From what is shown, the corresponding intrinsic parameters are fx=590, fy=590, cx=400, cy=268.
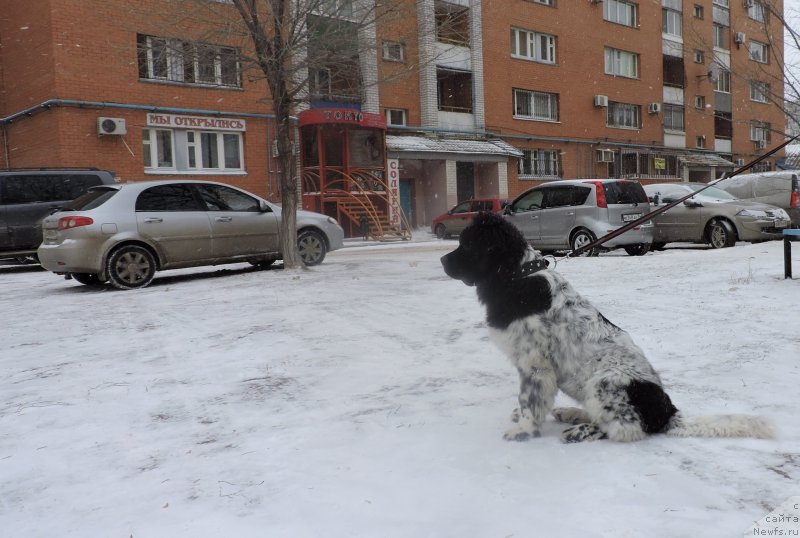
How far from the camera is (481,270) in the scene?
3.00m

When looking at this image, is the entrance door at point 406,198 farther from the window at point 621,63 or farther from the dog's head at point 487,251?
the dog's head at point 487,251

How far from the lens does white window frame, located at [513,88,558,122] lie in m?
29.9

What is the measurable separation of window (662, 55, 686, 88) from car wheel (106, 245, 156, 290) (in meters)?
37.0

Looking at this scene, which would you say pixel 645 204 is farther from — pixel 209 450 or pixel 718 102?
pixel 718 102

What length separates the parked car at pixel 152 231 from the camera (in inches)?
338

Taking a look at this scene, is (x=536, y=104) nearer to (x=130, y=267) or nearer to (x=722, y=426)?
(x=130, y=267)

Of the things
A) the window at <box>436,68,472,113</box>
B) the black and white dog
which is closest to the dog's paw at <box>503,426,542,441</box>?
the black and white dog

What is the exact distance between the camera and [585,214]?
11.8 metres

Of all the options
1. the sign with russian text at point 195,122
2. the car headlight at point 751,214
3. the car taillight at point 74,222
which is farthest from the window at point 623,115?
the car taillight at point 74,222

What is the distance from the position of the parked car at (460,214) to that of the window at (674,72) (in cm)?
2228

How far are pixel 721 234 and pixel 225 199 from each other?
10.2 m

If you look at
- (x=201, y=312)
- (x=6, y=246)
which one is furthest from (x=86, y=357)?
(x=6, y=246)

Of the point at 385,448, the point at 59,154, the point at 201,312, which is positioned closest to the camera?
the point at 385,448

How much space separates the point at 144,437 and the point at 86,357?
2.12m
